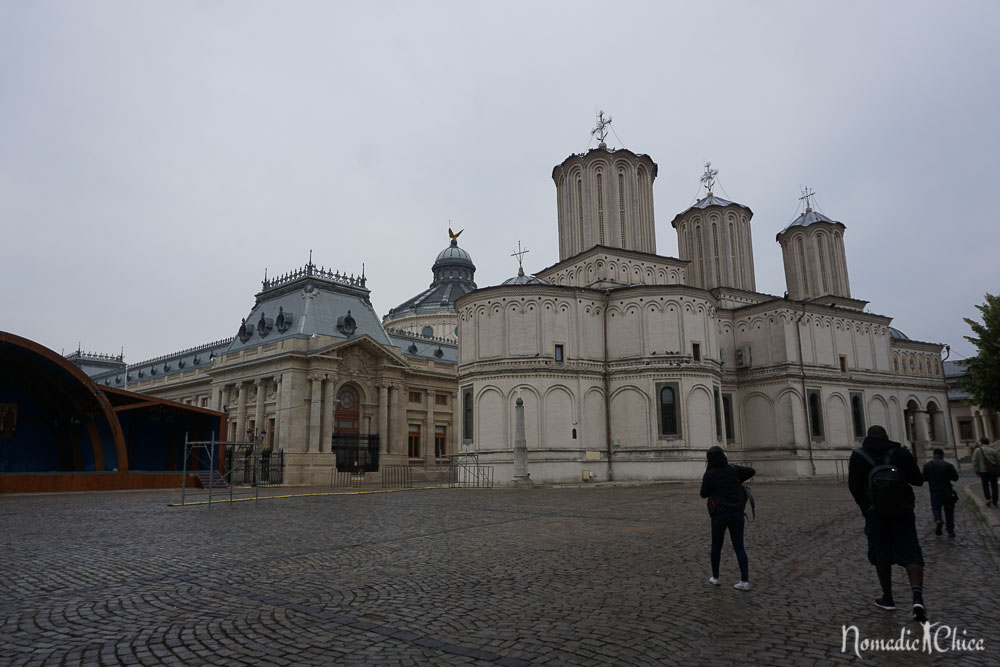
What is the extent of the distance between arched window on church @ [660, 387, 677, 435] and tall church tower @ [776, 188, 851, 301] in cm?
2327

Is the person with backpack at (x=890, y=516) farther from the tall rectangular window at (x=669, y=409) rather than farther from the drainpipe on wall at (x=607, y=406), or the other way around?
the drainpipe on wall at (x=607, y=406)

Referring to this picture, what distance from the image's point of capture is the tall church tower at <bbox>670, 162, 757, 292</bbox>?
50.8 meters

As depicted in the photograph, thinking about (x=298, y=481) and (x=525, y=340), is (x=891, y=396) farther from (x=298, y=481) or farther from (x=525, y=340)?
(x=298, y=481)

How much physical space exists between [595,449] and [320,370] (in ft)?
70.3

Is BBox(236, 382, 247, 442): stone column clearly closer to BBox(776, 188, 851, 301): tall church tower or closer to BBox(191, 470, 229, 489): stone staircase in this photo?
BBox(191, 470, 229, 489): stone staircase

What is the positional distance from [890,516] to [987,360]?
2378 cm

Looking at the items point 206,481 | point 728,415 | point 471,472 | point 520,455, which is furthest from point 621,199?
point 206,481

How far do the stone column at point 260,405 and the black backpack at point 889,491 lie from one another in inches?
1788

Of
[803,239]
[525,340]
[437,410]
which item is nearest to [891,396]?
[803,239]

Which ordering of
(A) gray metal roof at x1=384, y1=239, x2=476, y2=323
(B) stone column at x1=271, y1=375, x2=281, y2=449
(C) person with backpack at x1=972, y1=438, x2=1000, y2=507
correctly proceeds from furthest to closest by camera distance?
(A) gray metal roof at x1=384, y1=239, x2=476, y2=323
(B) stone column at x1=271, y1=375, x2=281, y2=449
(C) person with backpack at x1=972, y1=438, x2=1000, y2=507

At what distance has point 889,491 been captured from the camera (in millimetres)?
6922

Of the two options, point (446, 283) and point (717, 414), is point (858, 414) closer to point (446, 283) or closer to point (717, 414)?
point (717, 414)

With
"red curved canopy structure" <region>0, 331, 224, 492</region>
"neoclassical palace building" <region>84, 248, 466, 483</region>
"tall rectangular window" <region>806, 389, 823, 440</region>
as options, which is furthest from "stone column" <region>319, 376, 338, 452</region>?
"tall rectangular window" <region>806, 389, 823, 440</region>

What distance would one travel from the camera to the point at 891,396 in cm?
5028
